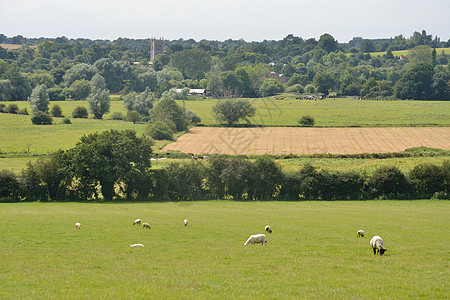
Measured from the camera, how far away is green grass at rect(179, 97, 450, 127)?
125 m

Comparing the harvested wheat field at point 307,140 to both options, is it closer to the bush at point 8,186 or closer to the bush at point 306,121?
the bush at point 306,121

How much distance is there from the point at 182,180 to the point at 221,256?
35453mm

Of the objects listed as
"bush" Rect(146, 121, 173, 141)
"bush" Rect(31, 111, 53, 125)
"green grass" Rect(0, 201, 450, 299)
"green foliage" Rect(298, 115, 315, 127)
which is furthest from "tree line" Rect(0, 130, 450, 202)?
"bush" Rect(31, 111, 53, 125)

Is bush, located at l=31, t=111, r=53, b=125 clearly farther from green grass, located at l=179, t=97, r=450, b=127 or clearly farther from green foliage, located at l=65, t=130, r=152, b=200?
green foliage, located at l=65, t=130, r=152, b=200

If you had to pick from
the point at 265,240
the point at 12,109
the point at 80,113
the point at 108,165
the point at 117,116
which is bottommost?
the point at 117,116

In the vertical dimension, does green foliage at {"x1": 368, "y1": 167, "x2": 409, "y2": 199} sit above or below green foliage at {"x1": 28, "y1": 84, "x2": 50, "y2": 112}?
below

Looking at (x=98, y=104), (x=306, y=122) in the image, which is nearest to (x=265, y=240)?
(x=306, y=122)

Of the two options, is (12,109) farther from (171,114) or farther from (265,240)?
(265,240)

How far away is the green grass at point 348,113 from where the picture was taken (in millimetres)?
125062

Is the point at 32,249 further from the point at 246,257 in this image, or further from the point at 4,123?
the point at 4,123

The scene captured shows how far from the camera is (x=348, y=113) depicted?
144625 mm

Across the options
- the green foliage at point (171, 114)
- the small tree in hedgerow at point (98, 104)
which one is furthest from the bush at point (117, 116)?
the green foliage at point (171, 114)

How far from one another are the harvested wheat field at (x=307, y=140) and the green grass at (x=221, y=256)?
4736cm

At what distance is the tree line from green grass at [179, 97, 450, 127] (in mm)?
53266
